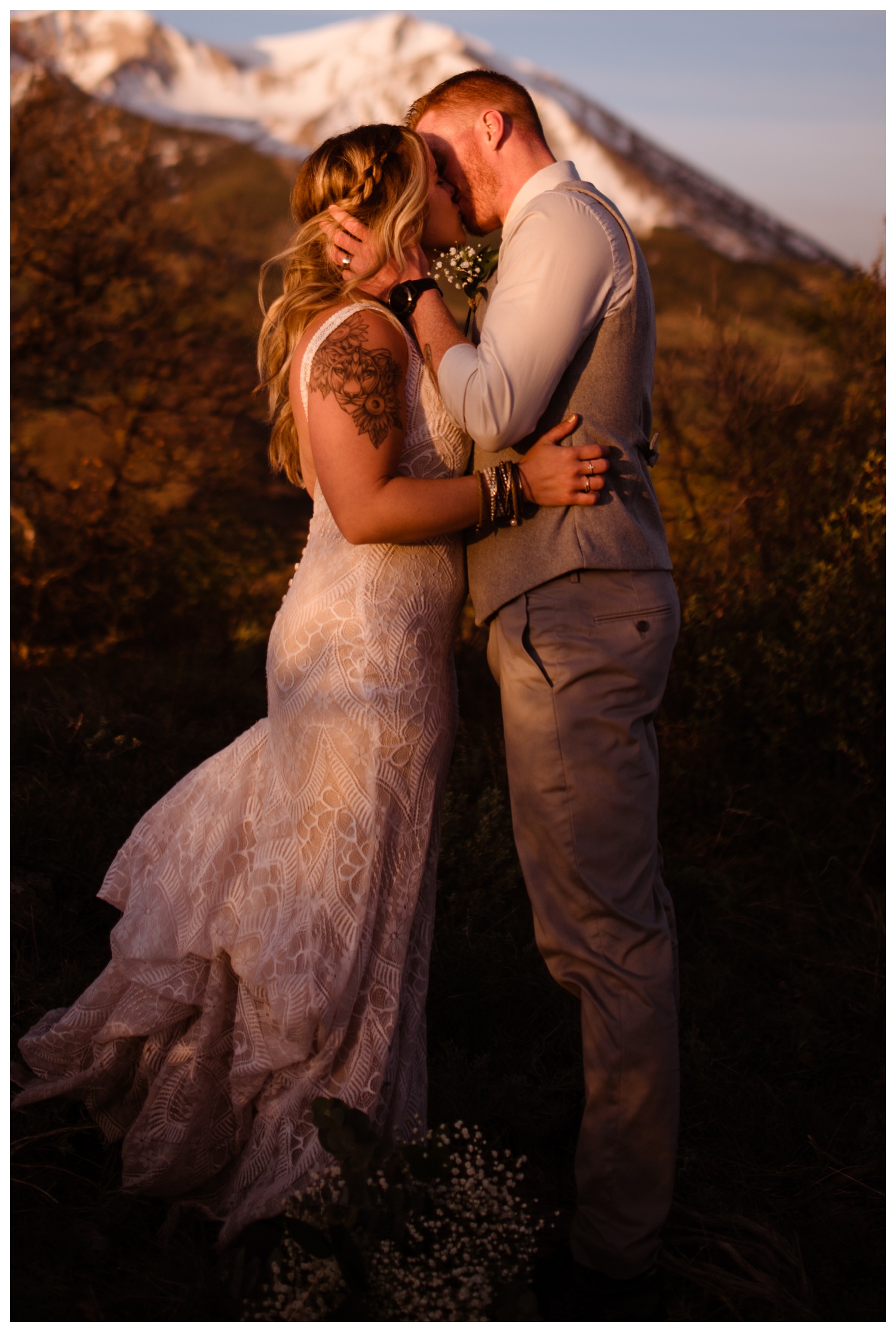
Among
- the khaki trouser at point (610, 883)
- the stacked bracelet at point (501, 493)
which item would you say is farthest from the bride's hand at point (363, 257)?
the khaki trouser at point (610, 883)

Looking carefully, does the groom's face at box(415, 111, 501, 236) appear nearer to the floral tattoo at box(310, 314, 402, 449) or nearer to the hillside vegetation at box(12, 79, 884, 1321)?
the floral tattoo at box(310, 314, 402, 449)

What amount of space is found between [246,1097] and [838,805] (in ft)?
10.8

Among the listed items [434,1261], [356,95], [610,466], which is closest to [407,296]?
[610,466]

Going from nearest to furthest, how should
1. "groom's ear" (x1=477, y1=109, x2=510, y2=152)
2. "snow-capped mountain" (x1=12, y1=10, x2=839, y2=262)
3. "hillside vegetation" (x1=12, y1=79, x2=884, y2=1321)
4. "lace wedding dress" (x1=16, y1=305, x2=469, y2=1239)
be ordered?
"lace wedding dress" (x1=16, y1=305, x2=469, y2=1239), "groom's ear" (x1=477, y1=109, x2=510, y2=152), "hillside vegetation" (x1=12, y1=79, x2=884, y2=1321), "snow-capped mountain" (x1=12, y1=10, x2=839, y2=262)

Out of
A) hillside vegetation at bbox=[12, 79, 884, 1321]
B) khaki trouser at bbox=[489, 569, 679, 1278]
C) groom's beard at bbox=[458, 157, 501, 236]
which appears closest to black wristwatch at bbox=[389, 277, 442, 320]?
groom's beard at bbox=[458, 157, 501, 236]

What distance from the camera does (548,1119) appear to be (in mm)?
2959

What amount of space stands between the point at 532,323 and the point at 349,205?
21.3 inches

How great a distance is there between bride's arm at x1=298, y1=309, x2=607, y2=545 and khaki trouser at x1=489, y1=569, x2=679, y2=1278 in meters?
0.26

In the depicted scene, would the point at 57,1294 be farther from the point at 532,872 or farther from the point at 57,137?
the point at 57,137

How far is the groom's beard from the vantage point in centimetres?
249

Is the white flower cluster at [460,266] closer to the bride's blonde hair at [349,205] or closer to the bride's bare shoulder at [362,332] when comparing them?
the bride's blonde hair at [349,205]

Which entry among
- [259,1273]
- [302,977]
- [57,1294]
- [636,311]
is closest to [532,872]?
[302,977]

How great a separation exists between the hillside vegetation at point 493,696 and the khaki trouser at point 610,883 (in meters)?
0.40

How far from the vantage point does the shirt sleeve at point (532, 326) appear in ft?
6.77
